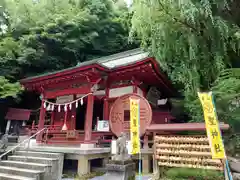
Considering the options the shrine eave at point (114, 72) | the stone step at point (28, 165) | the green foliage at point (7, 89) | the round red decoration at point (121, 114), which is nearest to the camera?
the stone step at point (28, 165)

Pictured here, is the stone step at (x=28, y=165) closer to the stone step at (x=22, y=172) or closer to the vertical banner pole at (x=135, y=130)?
the stone step at (x=22, y=172)

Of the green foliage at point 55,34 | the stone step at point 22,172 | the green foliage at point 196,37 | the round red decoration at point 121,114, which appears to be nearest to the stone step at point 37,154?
the stone step at point 22,172

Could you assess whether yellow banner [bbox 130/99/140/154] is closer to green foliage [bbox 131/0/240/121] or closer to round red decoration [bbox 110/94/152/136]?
green foliage [bbox 131/0/240/121]

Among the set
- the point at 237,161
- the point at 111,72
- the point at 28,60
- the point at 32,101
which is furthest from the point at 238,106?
the point at 32,101

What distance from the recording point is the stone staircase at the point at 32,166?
567 cm

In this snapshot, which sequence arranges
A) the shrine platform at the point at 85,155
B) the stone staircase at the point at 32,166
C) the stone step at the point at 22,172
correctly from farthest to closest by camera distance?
the shrine platform at the point at 85,155
the stone staircase at the point at 32,166
the stone step at the point at 22,172

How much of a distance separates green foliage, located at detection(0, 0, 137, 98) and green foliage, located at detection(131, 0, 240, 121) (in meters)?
8.73

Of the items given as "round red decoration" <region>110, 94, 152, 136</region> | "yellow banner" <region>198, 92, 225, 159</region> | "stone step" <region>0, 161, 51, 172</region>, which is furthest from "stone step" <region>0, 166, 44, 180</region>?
"yellow banner" <region>198, 92, 225, 159</region>

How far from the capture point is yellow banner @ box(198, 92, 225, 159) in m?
3.99

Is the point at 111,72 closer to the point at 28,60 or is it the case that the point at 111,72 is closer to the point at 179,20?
the point at 179,20

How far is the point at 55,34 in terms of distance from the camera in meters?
14.4

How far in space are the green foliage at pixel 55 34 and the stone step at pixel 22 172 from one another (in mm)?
8310

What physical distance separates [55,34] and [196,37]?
12.2 meters

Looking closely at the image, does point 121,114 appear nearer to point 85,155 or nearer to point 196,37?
point 85,155
